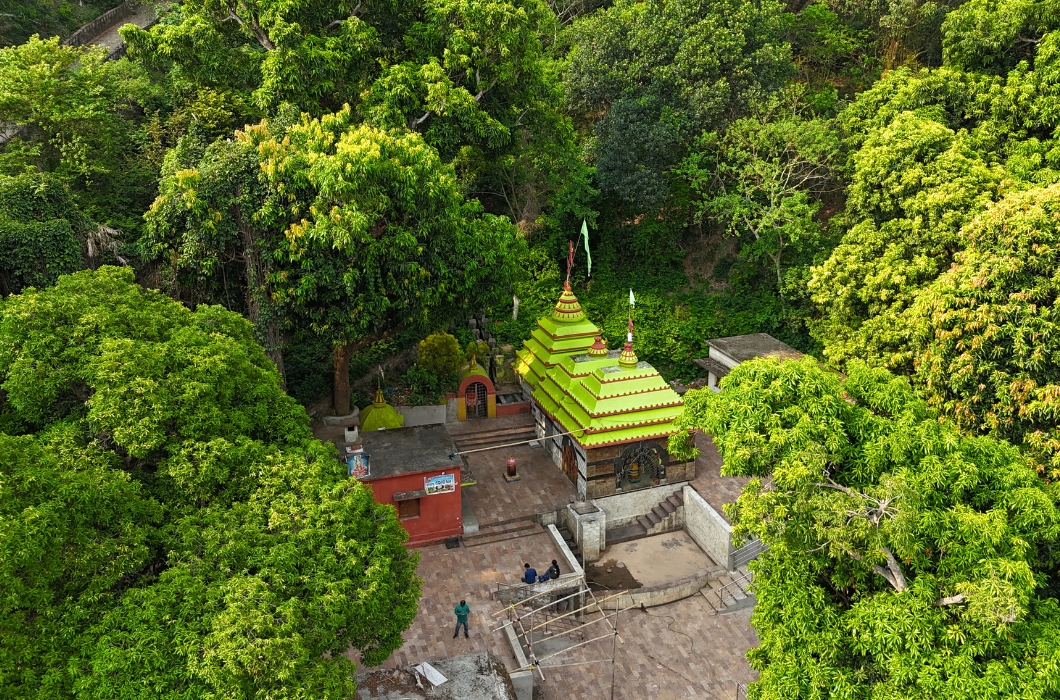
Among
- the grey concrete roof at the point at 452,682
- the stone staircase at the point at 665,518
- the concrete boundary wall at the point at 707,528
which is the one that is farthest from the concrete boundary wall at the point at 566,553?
the grey concrete roof at the point at 452,682

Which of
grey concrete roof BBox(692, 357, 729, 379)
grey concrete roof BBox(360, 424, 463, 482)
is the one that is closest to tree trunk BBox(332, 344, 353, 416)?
grey concrete roof BBox(360, 424, 463, 482)

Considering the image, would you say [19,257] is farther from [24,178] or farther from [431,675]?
[431,675]

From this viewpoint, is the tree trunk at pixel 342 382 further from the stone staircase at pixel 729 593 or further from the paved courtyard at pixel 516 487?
the stone staircase at pixel 729 593

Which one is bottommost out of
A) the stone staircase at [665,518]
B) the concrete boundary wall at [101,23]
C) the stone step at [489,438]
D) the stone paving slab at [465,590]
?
the stone staircase at [665,518]

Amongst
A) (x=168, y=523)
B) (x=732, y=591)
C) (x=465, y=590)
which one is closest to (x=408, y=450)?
(x=465, y=590)

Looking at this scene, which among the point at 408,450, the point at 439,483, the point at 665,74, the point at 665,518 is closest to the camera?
the point at 439,483

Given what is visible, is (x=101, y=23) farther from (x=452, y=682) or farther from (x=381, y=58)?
(x=452, y=682)

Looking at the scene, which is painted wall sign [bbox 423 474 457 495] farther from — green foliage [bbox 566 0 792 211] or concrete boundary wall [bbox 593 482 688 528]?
green foliage [bbox 566 0 792 211]
